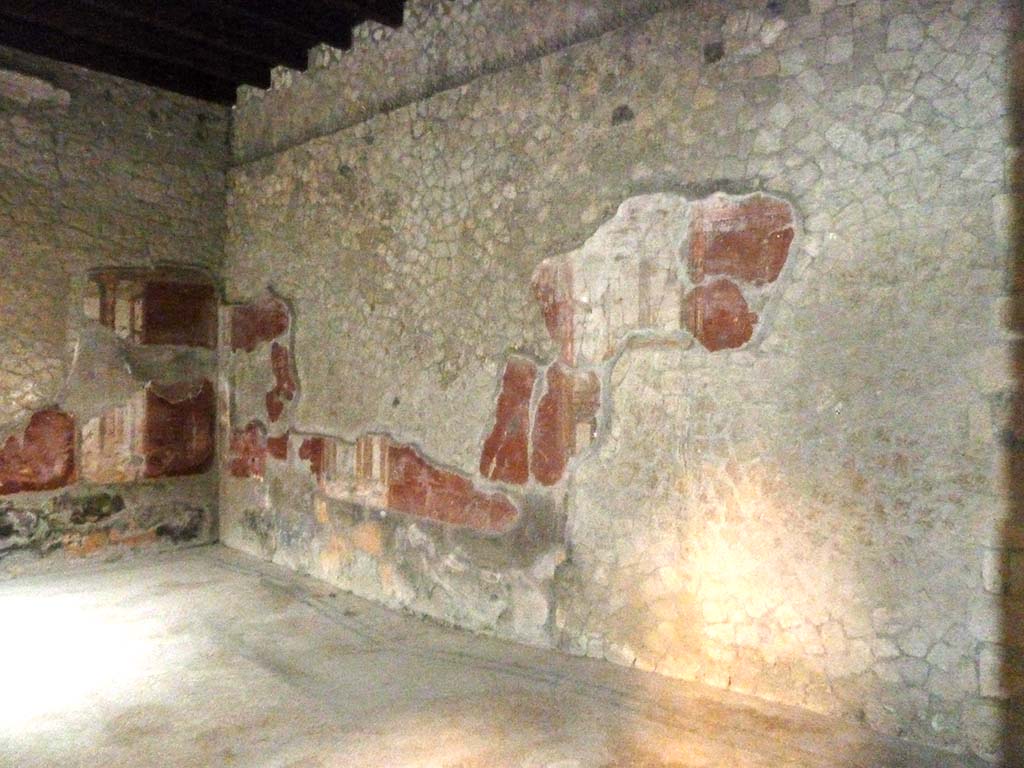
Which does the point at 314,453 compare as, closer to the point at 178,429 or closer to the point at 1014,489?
the point at 178,429

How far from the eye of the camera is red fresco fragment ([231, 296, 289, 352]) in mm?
3689

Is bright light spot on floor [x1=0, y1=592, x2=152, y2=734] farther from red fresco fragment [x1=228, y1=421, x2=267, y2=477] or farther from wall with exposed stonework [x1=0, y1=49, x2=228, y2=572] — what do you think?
red fresco fragment [x1=228, y1=421, x2=267, y2=477]

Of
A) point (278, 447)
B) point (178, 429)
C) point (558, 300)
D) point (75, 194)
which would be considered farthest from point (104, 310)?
point (558, 300)

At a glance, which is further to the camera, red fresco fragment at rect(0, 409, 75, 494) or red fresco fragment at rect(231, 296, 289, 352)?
red fresco fragment at rect(231, 296, 289, 352)

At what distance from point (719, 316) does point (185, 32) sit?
248 cm

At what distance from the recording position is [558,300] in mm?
2547

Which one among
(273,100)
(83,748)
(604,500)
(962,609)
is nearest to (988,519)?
(962,609)

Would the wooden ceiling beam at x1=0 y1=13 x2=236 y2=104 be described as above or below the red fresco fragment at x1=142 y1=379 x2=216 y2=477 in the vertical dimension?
above

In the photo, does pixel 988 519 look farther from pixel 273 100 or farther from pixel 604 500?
pixel 273 100

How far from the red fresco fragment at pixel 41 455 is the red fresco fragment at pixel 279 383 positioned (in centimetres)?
88

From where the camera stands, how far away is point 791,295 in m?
2.06

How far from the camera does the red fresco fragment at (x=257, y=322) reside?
12.1 ft

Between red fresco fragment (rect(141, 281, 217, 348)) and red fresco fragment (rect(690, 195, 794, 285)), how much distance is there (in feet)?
8.97

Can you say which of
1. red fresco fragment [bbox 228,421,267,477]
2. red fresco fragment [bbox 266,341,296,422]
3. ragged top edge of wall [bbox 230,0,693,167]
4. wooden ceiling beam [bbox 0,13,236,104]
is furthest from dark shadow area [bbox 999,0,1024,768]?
wooden ceiling beam [bbox 0,13,236,104]
